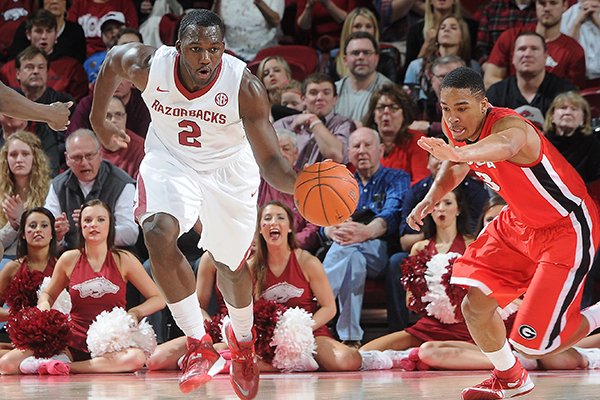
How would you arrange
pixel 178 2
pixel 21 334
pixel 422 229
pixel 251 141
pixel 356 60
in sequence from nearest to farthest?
1. pixel 251 141
2. pixel 21 334
3. pixel 422 229
4. pixel 356 60
5. pixel 178 2

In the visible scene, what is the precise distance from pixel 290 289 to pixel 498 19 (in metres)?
3.82

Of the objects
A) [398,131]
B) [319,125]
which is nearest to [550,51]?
[398,131]

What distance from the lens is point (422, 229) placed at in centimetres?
703

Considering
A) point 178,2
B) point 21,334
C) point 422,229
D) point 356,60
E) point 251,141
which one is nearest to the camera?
point 251,141

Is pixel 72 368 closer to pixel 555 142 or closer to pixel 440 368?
pixel 440 368

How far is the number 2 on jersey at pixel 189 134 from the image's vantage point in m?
4.88

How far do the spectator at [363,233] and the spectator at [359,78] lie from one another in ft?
3.24

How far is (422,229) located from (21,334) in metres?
2.79

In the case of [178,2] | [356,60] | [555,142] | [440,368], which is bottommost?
[440,368]

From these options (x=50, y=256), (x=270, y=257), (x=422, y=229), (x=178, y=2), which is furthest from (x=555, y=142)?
(x=178, y=2)

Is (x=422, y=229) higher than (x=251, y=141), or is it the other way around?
(x=251, y=141)

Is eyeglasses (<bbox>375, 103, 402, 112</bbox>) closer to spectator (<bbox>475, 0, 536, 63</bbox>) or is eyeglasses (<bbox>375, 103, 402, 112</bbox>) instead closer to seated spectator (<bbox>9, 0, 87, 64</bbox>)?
spectator (<bbox>475, 0, 536, 63</bbox>)

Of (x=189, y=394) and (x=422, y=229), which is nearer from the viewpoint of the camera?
(x=189, y=394)

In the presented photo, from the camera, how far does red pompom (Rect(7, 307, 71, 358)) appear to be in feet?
21.0
